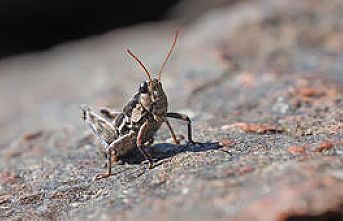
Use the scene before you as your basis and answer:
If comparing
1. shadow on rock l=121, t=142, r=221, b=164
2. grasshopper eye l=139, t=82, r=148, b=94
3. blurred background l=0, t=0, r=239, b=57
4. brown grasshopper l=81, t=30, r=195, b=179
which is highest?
blurred background l=0, t=0, r=239, b=57

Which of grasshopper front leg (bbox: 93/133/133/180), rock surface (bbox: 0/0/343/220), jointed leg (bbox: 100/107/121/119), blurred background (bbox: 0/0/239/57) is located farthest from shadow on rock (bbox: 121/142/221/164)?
blurred background (bbox: 0/0/239/57)

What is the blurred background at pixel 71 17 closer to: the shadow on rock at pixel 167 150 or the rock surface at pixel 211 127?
the rock surface at pixel 211 127

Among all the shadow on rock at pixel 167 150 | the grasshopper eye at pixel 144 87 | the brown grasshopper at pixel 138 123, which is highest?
the grasshopper eye at pixel 144 87

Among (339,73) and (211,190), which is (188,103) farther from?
(211,190)

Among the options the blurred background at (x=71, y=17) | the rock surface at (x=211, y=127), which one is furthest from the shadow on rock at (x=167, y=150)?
the blurred background at (x=71, y=17)

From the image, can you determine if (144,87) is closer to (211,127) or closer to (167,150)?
(167,150)

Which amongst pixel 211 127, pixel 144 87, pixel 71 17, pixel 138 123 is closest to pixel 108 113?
pixel 138 123

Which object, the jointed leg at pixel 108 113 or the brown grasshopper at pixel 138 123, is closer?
the brown grasshopper at pixel 138 123

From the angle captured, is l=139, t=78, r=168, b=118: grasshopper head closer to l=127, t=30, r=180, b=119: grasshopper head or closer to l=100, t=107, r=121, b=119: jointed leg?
l=127, t=30, r=180, b=119: grasshopper head

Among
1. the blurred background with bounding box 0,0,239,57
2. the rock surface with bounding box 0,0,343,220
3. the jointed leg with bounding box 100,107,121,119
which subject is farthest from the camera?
the blurred background with bounding box 0,0,239,57
